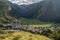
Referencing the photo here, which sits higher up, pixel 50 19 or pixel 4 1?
pixel 4 1

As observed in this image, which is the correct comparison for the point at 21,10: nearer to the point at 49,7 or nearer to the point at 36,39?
the point at 49,7

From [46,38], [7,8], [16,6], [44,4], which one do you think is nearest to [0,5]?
[7,8]

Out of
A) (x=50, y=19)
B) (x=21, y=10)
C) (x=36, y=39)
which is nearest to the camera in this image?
(x=36, y=39)

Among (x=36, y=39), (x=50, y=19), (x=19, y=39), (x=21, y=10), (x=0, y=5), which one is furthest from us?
(x=21, y=10)

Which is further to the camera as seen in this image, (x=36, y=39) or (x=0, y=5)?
(x=0, y=5)

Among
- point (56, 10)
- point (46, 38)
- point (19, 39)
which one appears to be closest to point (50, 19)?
point (56, 10)

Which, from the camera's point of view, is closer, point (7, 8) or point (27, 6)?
point (7, 8)

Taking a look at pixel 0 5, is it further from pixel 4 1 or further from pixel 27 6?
pixel 27 6

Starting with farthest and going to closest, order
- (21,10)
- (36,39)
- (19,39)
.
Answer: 1. (21,10)
2. (36,39)
3. (19,39)

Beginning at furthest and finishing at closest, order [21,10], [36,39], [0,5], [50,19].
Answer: [21,10]
[0,5]
[50,19]
[36,39]
